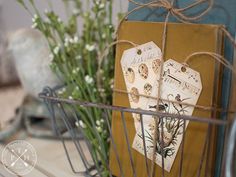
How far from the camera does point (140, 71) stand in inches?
17.7

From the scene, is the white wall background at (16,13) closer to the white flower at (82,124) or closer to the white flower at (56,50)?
the white flower at (56,50)

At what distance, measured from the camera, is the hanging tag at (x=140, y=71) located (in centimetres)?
44

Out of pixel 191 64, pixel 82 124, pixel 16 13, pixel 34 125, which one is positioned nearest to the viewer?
→ pixel 191 64

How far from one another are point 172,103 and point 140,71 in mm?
71

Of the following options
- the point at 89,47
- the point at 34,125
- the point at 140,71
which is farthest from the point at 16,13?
the point at 140,71

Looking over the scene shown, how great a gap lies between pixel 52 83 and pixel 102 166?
0.22 metres

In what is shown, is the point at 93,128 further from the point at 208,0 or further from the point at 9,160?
the point at 208,0

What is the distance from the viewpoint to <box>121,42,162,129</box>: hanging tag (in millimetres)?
435

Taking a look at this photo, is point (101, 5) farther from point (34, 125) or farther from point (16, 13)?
point (16, 13)

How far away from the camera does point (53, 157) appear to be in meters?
0.60

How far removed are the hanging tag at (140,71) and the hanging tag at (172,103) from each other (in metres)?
0.01

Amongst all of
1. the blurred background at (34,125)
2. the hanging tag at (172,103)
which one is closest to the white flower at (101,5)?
the blurred background at (34,125)

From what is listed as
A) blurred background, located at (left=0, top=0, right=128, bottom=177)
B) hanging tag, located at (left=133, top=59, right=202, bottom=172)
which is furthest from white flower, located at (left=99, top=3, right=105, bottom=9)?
hanging tag, located at (left=133, top=59, right=202, bottom=172)

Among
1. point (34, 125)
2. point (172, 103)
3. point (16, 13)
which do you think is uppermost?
point (16, 13)
